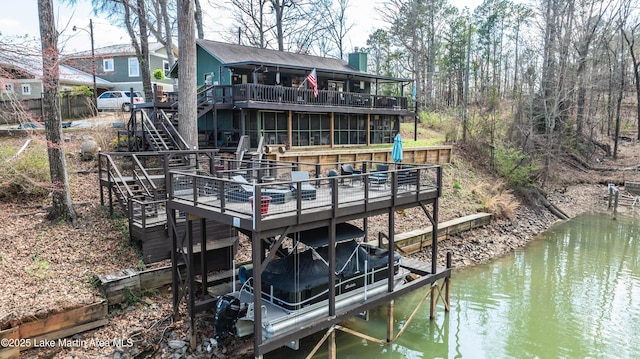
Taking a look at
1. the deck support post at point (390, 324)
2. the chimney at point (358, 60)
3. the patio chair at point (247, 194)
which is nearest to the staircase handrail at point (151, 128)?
the patio chair at point (247, 194)

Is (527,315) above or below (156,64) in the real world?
below

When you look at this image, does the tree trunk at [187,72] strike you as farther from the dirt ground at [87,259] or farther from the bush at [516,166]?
the bush at [516,166]

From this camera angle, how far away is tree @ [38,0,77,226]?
36.1ft

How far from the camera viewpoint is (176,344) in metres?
9.01

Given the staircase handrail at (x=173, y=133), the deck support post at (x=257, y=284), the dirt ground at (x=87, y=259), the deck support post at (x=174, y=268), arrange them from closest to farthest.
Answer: the deck support post at (x=257, y=284), the dirt ground at (x=87, y=259), the deck support post at (x=174, y=268), the staircase handrail at (x=173, y=133)

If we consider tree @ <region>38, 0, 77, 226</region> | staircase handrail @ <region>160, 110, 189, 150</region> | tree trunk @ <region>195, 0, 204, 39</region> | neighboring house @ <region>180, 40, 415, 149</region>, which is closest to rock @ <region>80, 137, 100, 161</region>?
staircase handrail @ <region>160, 110, 189, 150</region>

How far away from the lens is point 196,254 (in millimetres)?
11266

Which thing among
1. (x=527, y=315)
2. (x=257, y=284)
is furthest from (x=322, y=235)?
(x=527, y=315)

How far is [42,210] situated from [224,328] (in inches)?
288

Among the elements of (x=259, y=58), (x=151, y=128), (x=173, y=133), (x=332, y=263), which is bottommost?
(x=332, y=263)

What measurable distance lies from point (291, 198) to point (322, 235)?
126cm

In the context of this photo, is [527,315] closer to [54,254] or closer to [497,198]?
[497,198]

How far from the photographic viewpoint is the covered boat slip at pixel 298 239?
7.83 meters

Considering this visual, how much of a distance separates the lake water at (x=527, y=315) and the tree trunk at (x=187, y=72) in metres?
9.46
